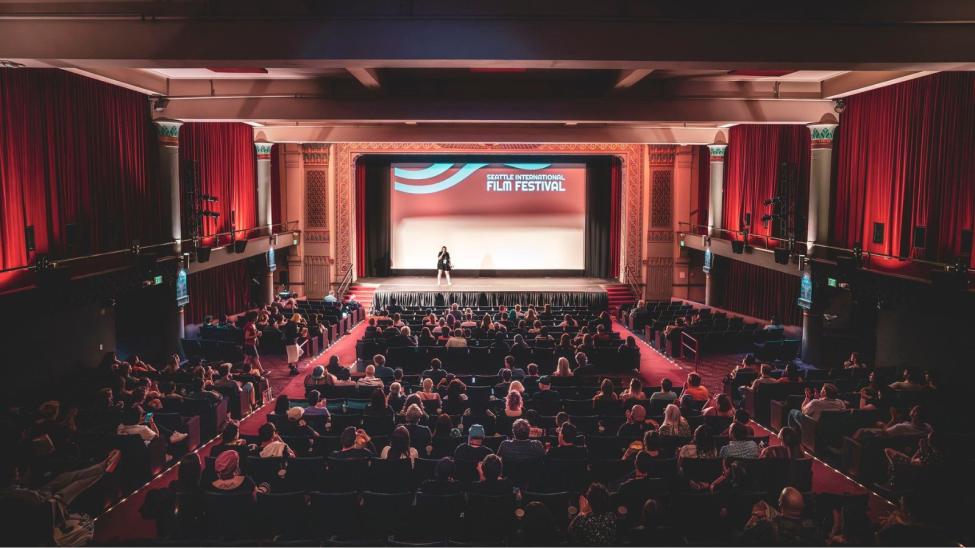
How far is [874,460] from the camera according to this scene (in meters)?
8.23

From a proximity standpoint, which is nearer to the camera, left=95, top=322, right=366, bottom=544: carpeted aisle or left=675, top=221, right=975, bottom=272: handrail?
left=95, top=322, right=366, bottom=544: carpeted aisle

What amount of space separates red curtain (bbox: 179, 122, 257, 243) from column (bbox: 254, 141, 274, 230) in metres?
0.33

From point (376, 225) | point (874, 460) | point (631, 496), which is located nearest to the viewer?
point (631, 496)

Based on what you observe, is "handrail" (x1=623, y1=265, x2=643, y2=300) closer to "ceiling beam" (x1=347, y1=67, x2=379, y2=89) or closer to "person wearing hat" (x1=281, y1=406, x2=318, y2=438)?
"ceiling beam" (x1=347, y1=67, x2=379, y2=89)

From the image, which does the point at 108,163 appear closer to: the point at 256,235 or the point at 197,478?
the point at 256,235

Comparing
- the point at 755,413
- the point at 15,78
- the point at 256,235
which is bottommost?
the point at 755,413

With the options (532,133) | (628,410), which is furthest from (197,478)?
(532,133)

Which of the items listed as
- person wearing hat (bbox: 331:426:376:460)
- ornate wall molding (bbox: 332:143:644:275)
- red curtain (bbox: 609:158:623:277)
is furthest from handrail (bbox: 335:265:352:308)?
person wearing hat (bbox: 331:426:376:460)

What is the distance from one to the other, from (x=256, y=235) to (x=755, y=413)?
580 inches

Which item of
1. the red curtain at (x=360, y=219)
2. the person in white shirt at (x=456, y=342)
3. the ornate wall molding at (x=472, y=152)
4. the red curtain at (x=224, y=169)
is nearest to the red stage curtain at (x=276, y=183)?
the red curtain at (x=224, y=169)

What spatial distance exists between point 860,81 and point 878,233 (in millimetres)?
3392

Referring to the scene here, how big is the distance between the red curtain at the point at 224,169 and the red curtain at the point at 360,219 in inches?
152

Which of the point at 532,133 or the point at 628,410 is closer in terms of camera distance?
the point at 628,410

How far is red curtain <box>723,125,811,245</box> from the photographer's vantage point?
1802 cm
